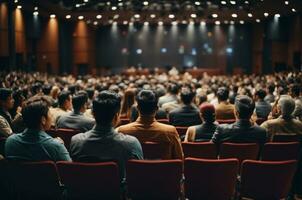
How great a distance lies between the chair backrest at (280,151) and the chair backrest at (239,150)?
0.14 m

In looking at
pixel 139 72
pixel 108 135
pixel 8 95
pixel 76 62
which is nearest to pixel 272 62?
pixel 139 72

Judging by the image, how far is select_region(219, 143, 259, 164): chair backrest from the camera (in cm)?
469

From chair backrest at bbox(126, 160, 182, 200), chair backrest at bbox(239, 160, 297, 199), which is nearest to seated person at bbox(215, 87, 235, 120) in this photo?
chair backrest at bbox(239, 160, 297, 199)

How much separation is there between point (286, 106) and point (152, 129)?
2.04 meters

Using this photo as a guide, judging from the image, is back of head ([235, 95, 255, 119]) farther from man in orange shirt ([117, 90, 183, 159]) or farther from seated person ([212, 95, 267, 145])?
man in orange shirt ([117, 90, 183, 159])

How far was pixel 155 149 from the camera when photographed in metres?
4.52

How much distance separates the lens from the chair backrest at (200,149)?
4.85m

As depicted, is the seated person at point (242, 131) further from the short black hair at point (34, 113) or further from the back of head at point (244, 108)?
the short black hair at point (34, 113)

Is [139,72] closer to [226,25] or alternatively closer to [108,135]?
[226,25]

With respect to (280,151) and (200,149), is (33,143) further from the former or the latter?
(280,151)

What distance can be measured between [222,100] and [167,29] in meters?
25.9

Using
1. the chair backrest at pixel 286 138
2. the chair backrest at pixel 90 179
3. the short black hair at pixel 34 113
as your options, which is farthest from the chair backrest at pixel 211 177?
the chair backrest at pixel 286 138

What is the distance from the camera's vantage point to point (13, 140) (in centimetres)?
390

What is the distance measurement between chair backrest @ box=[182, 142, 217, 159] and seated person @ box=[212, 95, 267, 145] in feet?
0.71
